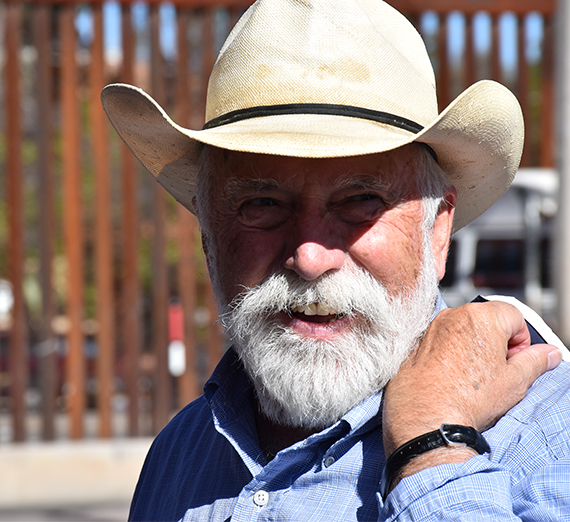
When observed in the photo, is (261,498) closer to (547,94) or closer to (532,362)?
(532,362)

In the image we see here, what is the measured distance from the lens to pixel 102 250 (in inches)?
251

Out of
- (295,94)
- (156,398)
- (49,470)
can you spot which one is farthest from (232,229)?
(49,470)

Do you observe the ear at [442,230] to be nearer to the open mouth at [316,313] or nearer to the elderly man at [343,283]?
the elderly man at [343,283]

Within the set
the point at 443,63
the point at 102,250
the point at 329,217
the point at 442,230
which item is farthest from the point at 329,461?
the point at 443,63

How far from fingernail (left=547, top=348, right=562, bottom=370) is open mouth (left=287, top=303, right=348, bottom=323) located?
43cm

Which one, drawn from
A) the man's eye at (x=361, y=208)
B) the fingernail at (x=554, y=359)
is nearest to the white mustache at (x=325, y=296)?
the man's eye at (x=361, y=208)

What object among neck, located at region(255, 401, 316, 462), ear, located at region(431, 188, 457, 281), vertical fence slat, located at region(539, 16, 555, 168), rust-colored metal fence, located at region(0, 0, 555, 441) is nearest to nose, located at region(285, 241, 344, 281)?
ear, located at region(431, 188, 457, 281)

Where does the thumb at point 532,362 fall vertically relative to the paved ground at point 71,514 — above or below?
above

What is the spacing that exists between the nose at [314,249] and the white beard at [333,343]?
0.03m

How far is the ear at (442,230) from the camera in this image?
1733mm

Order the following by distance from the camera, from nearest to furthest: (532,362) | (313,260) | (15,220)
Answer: (532,362) → (313,260) → (15,220)

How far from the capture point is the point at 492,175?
1.81m

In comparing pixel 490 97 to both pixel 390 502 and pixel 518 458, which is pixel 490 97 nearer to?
pixel 518 458

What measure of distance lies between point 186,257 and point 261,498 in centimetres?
501
